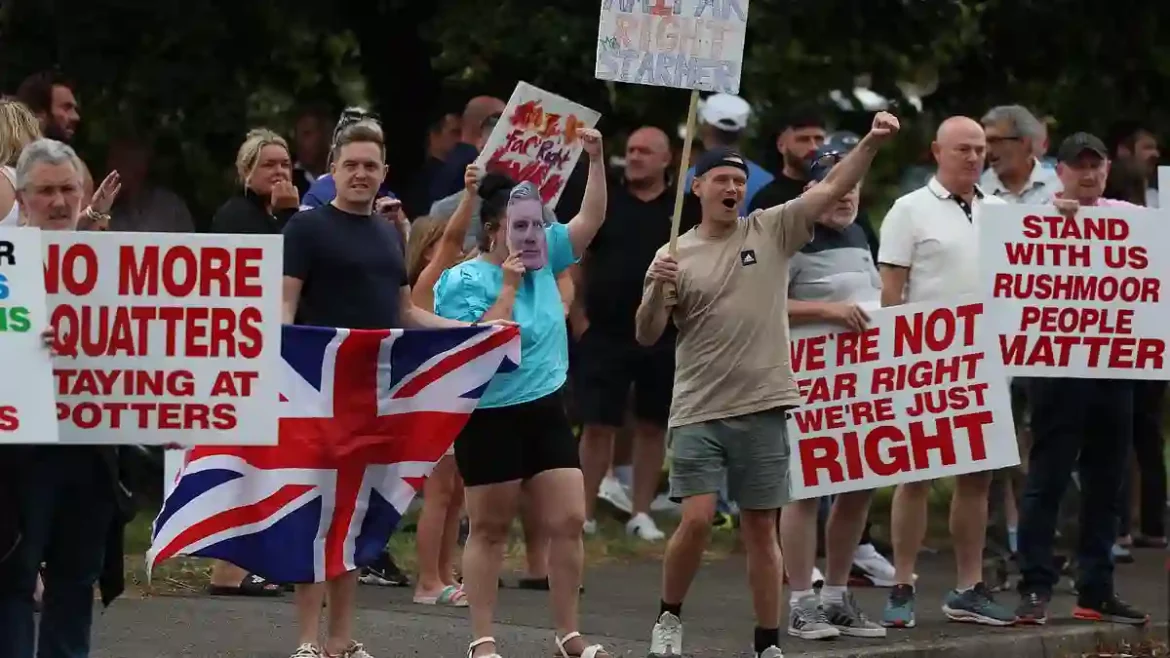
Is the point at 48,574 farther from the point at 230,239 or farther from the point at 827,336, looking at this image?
the point at 827,336

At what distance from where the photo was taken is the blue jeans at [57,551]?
23.7 feet

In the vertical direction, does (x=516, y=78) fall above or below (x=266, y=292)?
above

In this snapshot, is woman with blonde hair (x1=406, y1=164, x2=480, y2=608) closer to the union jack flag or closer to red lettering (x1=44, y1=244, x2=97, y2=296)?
the union jack flag

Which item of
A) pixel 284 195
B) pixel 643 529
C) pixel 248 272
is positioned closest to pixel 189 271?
pixel 248 272

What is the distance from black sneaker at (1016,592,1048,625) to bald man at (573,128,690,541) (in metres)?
2.91

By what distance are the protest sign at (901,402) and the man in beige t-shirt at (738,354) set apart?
0.90m

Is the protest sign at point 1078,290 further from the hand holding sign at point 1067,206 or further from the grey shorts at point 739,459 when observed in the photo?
the grey shorts at point 739,459

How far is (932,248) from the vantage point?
1014 cm

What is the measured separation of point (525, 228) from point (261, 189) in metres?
2.26

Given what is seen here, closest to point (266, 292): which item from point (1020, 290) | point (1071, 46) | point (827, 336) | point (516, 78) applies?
point (827, 336)

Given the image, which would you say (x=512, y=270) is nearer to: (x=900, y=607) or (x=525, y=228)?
(x=525, y=228)

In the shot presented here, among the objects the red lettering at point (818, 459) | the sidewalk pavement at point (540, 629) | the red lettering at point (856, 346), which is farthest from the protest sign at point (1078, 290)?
the sidewalk pavement at point (540, 629)

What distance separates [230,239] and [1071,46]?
28.0 ft

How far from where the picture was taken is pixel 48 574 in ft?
24.4
